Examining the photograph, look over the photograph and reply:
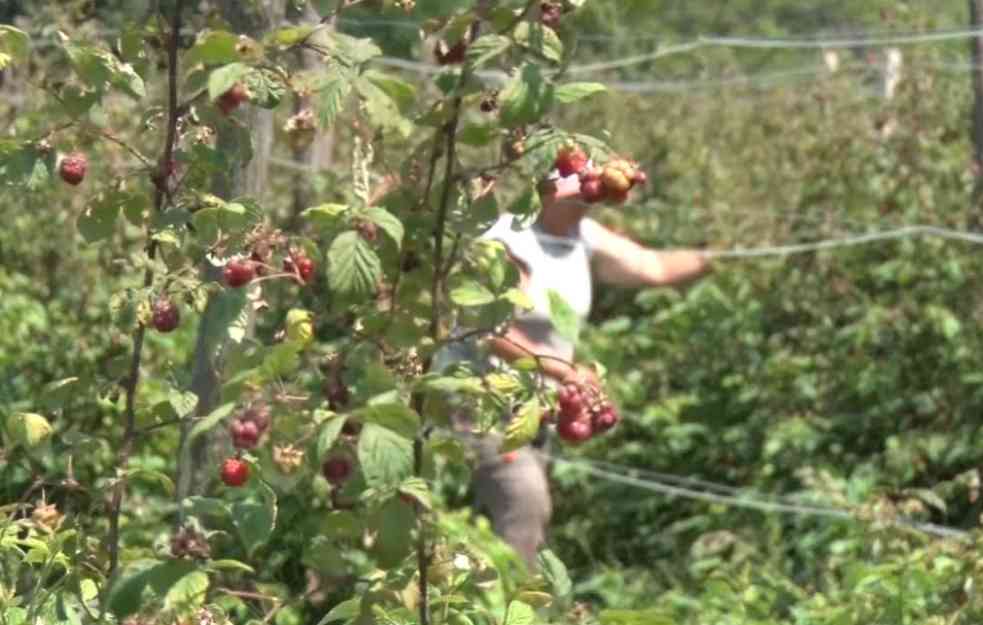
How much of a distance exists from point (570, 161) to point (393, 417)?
44cm

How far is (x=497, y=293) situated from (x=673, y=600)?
327cm

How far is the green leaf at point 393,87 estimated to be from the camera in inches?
108

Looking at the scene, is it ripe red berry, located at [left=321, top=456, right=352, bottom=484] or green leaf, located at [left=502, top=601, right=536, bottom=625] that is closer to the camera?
ripe red berry, located at [left=321, top=456, right=352, bottom=484]

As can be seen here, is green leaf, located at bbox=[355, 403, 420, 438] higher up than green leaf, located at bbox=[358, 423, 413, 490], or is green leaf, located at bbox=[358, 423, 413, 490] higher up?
green leaf, located at bbox=[355, 403, 420, 438]

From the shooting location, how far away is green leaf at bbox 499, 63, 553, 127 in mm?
2672

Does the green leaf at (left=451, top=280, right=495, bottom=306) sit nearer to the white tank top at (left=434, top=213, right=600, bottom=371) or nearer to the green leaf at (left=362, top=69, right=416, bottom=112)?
the green leaf at (left=362, top=69, right=416, bottom=112)

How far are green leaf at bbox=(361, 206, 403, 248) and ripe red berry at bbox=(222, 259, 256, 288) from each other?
22 cm

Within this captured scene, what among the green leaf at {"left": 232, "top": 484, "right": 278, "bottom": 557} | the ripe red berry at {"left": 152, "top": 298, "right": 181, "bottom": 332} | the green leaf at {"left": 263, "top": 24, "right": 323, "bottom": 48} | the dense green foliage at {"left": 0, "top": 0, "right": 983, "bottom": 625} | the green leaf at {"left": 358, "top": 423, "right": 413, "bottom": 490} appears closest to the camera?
the green leaf at {"left": 358, "top": 423, "right": 413, "bottom": 490}

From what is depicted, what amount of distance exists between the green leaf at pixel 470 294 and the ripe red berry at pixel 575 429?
18cm

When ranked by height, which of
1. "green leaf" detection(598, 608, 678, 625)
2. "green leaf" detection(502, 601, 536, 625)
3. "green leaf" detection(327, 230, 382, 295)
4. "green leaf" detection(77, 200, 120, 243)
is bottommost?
"green leaf" detection(502, 601, 536, 625)

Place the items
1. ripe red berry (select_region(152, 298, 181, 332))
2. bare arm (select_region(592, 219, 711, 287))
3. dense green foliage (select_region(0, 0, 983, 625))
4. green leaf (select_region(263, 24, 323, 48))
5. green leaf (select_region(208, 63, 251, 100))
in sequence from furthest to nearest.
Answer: bare arm (select_region(592, 219, 711, 287))
dense green foliage (select_region(0, 0, 983, 625))
ripe red berry (select_region(152, 298, 181, 332))
green leaf (select_region(263, 24, 323, 48))
green leaf (select_region(208, 63, 251, 100))

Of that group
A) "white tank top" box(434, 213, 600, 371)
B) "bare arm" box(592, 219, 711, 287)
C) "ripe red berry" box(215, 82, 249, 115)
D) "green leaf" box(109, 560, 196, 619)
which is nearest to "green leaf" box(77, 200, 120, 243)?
"ripe red berry" box(215, 82, 249, 115)

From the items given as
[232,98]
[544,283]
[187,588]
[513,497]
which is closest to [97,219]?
[232,98]

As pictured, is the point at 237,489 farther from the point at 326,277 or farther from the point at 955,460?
the point at 955,460
